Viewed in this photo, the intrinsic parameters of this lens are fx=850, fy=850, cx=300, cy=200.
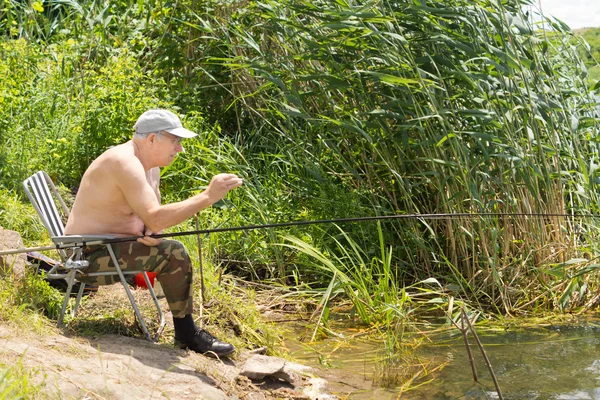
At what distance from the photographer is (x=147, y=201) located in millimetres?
4066

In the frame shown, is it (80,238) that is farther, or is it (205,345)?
(205,345)

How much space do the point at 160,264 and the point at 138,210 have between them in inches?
12.0

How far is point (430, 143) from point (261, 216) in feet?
5.43

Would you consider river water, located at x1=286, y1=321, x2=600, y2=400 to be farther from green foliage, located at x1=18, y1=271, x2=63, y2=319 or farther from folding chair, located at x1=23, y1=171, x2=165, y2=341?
green foliage, located at x1=18, y1=271, x2=63, y2=319

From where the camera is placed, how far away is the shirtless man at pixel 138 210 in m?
4.08

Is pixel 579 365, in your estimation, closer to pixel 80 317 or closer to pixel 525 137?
pixel 525 137

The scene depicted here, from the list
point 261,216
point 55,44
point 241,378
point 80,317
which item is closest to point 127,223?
point 80,317

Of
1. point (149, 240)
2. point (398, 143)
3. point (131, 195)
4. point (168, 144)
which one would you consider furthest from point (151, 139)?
point (398, 143)

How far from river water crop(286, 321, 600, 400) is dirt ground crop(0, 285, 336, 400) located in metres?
0.33

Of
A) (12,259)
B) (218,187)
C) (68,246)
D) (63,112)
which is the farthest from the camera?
(63,112)

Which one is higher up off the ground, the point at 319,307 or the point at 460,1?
the point at 460,1

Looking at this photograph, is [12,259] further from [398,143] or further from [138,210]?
[398,143]

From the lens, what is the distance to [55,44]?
9.00 meters

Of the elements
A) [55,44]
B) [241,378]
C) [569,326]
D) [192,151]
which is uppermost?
[55,44]
